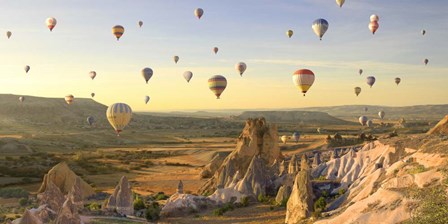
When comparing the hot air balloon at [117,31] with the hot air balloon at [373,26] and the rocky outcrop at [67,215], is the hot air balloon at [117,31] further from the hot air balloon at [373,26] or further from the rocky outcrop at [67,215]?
the rocky outcrop at [67,215]

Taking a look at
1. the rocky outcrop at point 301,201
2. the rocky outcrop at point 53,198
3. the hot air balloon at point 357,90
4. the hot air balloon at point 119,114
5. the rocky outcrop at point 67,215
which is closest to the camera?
the rocky outcrop at point 67,215

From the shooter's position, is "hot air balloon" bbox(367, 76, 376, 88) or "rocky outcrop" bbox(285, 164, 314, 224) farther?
"hot air balloon" bbox(367, 76, 376, 88)

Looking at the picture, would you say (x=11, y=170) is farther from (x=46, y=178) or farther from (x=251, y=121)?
(x=251, y=121)

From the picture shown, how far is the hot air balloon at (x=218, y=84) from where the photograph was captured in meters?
63.9

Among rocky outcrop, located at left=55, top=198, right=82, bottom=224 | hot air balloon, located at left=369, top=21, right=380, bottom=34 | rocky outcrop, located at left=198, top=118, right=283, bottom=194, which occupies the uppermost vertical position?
hot air balloon, located at left=369, top=21, right=380, bottom=34

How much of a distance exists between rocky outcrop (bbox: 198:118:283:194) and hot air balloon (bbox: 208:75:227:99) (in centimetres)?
1320

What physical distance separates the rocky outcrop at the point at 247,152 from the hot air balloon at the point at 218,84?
43.3 ft

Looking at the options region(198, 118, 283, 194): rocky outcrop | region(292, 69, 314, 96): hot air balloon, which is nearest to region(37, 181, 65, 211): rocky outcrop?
region(198, 118, 283, 194): rocky outcrop

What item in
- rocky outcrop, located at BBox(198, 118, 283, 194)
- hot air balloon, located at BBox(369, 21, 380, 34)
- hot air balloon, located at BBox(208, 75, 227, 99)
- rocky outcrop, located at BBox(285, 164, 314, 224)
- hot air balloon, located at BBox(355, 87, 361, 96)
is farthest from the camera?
hot air balloon, located at BBox(355, 87, 361, 96)

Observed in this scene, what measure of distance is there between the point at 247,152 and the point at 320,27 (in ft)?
83.8

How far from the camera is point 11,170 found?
2576 inches

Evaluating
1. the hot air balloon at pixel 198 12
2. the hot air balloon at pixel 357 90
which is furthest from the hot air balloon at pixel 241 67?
the hot air balloon at pixel 357 90

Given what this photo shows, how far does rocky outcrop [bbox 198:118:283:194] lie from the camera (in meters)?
45.6

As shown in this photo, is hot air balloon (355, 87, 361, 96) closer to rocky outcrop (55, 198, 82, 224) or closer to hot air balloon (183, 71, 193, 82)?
hot air balloon (183, 71, 193, 82)
